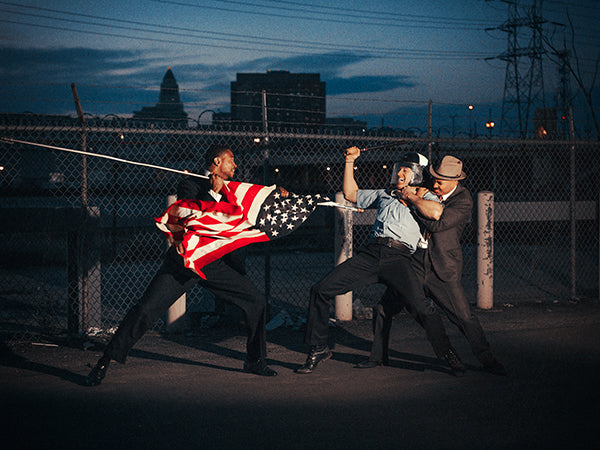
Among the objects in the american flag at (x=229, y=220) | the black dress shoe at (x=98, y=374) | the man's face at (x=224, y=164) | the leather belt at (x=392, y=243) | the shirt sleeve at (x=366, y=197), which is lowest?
the black dress shoe at (x=98, y=374)

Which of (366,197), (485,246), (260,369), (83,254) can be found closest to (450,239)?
(366,197)

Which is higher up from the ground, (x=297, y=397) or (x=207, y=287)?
(x=207, y=287)

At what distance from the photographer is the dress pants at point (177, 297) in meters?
4.86

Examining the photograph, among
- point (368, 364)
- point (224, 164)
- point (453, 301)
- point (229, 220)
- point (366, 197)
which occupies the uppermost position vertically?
point (224, 164)

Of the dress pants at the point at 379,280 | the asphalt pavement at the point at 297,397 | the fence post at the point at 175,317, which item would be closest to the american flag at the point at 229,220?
the dress pants at the point at 379,280

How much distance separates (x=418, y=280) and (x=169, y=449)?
2627 mm

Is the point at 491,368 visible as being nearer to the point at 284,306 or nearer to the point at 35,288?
the point at 284,306

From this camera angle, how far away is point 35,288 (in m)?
10.4

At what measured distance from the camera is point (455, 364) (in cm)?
525

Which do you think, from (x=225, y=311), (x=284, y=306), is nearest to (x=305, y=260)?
(x=284, y=306)

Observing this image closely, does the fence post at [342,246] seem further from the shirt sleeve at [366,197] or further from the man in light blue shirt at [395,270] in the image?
the man in light blue shirt at [395,270]

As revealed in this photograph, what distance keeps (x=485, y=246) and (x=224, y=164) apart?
4410 millimetres

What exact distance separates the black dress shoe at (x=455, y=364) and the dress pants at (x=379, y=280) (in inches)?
2.2

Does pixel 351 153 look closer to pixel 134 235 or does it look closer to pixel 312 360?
pixel 312 360
